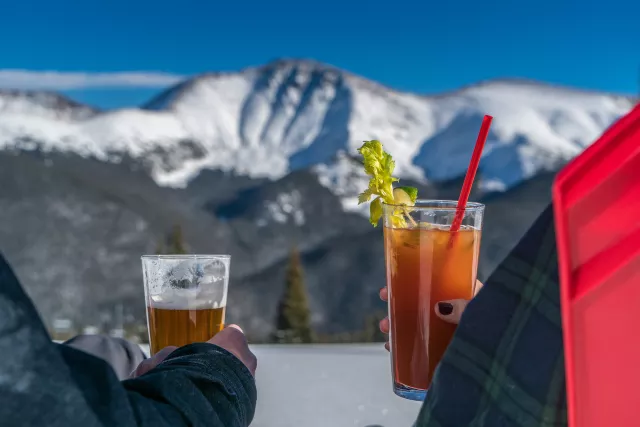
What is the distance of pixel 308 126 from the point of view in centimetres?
3130

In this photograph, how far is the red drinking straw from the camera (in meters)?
0.68

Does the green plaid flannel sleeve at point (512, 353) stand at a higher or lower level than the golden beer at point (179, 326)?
higher

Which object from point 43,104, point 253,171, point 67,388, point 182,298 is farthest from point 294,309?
point 67,388

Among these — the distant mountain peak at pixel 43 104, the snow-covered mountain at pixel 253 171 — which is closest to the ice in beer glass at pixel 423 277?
the snow-covered mountain at pixel 253 171

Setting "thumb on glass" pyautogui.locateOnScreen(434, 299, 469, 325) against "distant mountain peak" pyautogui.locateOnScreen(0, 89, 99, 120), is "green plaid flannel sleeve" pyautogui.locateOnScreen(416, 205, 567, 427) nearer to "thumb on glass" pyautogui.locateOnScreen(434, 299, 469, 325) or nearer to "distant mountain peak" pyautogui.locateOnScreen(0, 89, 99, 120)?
Result: "thumb on glass" pyautogui.locateOnScreen(434, 299, 469, 325)

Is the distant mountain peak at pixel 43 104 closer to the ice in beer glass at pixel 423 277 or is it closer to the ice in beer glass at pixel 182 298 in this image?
the ice in beer glass at pixel 182 298

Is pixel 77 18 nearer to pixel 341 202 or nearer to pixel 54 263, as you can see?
pixel 54 263

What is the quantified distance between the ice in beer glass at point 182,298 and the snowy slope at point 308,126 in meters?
25.2

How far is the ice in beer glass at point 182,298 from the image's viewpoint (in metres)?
0.82

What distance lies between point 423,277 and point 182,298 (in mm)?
318

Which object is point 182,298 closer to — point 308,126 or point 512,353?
point 512,353

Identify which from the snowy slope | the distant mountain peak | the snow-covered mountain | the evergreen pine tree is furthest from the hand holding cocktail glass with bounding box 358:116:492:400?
the distant mountain peak

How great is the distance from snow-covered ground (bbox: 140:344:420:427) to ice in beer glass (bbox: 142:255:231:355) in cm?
14

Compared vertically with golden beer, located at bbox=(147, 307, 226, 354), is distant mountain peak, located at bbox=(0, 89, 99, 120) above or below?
above
